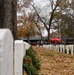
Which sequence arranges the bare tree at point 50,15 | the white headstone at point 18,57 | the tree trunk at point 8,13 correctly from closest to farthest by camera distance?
1. the white headstone at point 18,57
2. the tree trunk at point 8,13
3. the bare tree at point 50,15

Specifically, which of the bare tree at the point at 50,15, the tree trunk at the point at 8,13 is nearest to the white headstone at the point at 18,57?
the tree trunk at the point at 8,13

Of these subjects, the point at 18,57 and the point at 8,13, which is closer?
the point at 18,57

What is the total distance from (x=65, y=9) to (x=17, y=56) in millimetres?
41815

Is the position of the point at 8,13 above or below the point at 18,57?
above

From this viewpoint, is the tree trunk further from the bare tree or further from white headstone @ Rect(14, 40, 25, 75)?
the bare tree

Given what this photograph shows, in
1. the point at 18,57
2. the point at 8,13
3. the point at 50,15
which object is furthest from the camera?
the point at 50,15

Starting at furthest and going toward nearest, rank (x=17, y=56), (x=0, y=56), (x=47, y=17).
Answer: (x=47, y=17)
(x=17, y=56)
(x=0, y=56)

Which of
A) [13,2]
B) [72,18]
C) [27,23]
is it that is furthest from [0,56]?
[27,23]

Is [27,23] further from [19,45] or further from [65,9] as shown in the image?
[19,45]

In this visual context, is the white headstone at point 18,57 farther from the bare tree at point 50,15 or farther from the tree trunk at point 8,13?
the bare tree at point 50,15

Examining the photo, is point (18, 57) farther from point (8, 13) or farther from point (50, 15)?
point (50, 15)

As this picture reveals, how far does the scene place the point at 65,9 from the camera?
44.8 m

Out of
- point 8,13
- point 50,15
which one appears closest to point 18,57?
point 8,13

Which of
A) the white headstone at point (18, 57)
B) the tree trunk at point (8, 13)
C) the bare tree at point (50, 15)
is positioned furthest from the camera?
the bare tree at point (50, 15)
